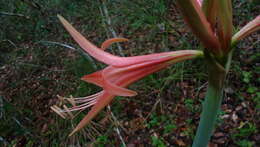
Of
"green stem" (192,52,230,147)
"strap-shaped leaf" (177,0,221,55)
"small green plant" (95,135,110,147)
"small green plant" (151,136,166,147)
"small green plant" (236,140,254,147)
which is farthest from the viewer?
"small green plant" (95,135,110,147)

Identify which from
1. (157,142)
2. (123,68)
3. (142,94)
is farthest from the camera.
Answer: (142,94)

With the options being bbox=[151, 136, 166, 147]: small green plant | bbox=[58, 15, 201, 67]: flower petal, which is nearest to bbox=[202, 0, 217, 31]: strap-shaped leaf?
bbox=[58, 15, 201, 67]: flower petal

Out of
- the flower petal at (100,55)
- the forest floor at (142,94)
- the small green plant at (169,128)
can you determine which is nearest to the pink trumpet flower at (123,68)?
the flower petal at (100,55)

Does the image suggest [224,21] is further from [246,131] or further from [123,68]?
[246,131]

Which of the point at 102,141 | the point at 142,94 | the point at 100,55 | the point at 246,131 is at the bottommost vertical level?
the point at 102,141

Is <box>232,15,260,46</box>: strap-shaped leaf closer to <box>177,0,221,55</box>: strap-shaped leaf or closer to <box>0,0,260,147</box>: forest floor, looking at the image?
→ <box>177,0,221,55</box>: strap-shaped leaf

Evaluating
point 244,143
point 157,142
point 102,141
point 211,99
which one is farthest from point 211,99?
point 102,141
